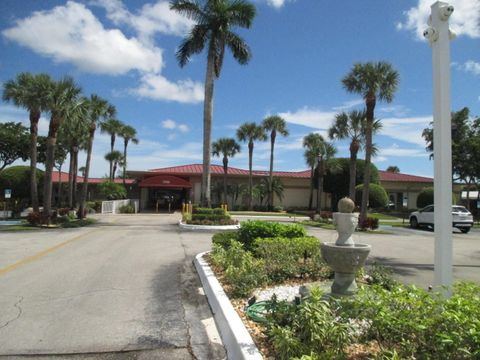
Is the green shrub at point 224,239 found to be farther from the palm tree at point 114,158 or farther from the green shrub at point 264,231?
the palm tree at point 114,158

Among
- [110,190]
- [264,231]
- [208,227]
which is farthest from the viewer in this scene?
[110,190]

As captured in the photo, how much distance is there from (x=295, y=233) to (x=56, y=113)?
18078mm

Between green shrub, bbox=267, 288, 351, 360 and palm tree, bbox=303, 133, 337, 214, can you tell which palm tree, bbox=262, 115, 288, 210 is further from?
green shrub, bbox=267, 288, 351, 360

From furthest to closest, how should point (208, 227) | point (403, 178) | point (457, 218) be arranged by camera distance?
1. point (403, 178)
2. point (457, 218)
3. point (208, 227)

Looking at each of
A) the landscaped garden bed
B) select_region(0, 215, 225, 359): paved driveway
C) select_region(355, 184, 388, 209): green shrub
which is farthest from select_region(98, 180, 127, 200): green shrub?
the landscaped garden bed

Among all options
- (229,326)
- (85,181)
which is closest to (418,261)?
(229,326)

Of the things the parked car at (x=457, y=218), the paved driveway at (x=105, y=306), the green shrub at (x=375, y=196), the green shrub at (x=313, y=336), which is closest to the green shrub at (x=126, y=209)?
the green shrub at (x=375, y=196)

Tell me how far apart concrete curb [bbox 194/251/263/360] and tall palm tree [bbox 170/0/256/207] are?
16567mm

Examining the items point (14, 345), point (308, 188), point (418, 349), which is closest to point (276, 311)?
point (418, 349)

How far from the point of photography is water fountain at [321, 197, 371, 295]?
18.5 feet

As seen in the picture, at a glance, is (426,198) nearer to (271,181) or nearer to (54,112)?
(271,181)

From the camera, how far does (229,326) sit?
4848 mm

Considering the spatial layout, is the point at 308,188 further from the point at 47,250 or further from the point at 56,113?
the point at 47,250

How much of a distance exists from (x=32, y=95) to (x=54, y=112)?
1923mm
